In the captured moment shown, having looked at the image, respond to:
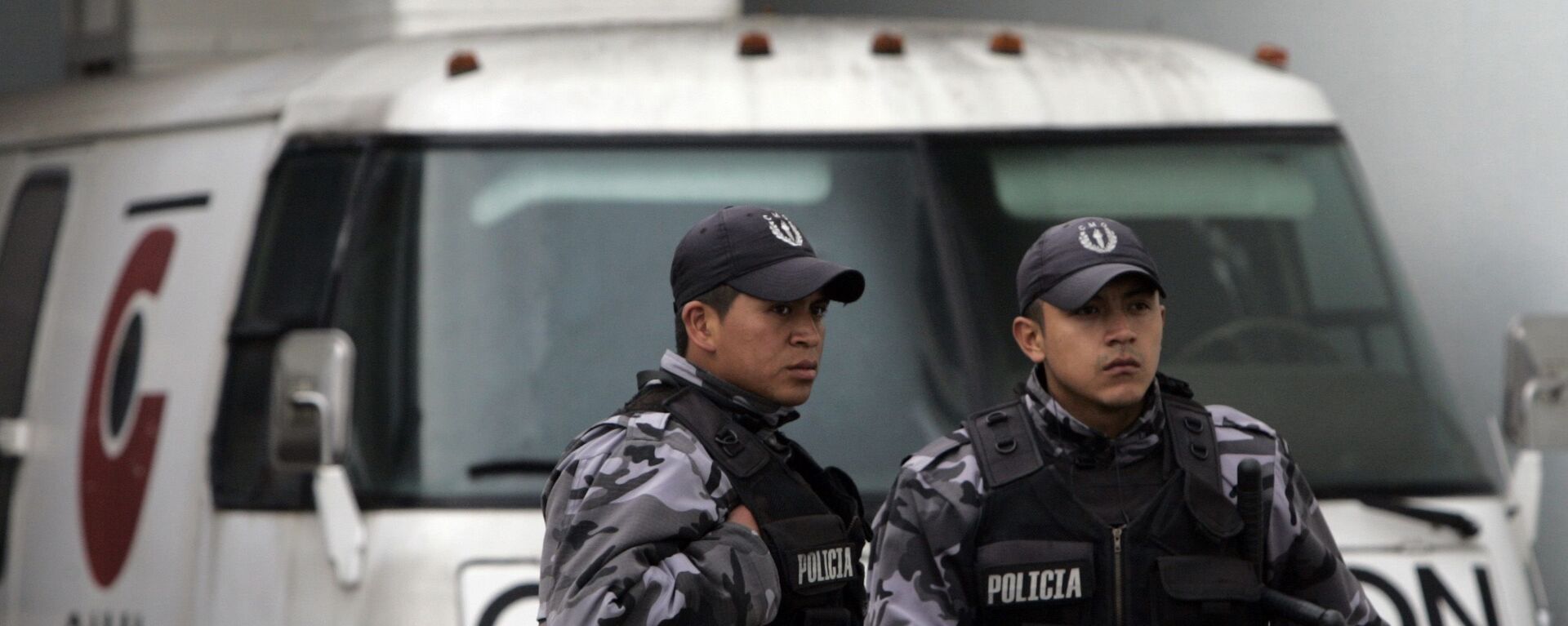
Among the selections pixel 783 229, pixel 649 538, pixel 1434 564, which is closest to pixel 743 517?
pixel 649 538

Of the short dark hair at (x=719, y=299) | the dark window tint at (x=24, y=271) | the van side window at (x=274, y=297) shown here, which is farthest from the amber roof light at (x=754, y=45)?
the short dark hair at (x=719, y=299)

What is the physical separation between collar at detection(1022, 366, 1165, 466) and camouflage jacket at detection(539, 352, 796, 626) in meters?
0.44

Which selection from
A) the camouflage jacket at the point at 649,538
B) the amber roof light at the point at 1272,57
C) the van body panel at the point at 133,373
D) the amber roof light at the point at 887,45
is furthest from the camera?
the amber roof light at the point at 1272,57

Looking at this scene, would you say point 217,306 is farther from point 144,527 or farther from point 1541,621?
point 1541,621

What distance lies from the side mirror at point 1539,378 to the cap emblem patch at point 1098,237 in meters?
1.99

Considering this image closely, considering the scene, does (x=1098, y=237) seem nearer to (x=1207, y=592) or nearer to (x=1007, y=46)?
(x=1207, y=592)

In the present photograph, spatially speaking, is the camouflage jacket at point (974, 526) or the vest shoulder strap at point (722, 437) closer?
the vest shoulder strap at point (722, 437)

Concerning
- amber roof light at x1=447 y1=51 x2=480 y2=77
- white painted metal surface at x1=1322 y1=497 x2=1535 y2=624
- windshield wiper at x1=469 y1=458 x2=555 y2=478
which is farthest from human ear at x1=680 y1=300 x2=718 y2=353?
amber roof light at x1=447 y1=51 x2=480 y2=77

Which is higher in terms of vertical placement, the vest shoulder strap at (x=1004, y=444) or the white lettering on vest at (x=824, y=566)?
the vest shoulder strap at (x=1004, y=444)

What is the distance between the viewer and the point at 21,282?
704 cm

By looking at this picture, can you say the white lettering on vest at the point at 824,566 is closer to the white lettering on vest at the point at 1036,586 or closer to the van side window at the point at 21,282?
the white lettering on vest at the point at 1036,586

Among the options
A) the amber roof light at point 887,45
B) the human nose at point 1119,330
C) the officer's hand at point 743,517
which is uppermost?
the amber roof light at point 887,45

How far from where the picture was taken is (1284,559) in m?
3.33

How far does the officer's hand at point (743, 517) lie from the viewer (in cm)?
311
